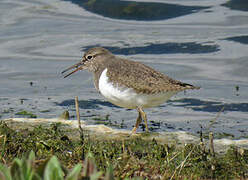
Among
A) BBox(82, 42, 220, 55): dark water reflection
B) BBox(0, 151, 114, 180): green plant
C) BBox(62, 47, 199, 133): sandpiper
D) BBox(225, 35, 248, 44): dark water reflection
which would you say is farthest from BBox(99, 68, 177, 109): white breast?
BBox(225, 35, 248, 44): dark water reflection

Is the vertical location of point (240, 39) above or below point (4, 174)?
above

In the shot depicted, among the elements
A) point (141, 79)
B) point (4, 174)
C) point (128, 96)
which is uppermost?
point (141, 79)

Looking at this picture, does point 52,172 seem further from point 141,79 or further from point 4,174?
point 141,79

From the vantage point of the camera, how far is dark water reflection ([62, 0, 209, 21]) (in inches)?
516

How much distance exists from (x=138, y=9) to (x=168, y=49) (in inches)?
87.2

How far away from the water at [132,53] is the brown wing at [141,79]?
1107 mm

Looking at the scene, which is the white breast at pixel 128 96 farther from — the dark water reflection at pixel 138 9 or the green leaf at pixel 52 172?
the dark water reflection at pixel 138 9

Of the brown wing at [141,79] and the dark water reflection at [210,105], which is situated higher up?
the brown wing at [141,79]

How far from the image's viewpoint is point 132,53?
1125 cm

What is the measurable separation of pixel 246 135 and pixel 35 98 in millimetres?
4006

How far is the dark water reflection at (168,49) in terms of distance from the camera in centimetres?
1133

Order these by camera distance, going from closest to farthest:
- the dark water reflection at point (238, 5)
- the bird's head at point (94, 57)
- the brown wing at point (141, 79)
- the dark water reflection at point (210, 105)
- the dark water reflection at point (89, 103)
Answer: the brown wing at point (141, 79) → the bird's head at point (94, 57) → the dark water reflection at point (210, 105) → the dark water reflection at point (89, 103) → the dark water reflection at point (238, 5)

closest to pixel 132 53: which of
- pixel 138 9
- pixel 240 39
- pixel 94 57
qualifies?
pixel 138 9

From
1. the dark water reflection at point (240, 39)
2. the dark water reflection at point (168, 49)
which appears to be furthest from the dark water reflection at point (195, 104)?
the dark water reflection at point (240, 39)
